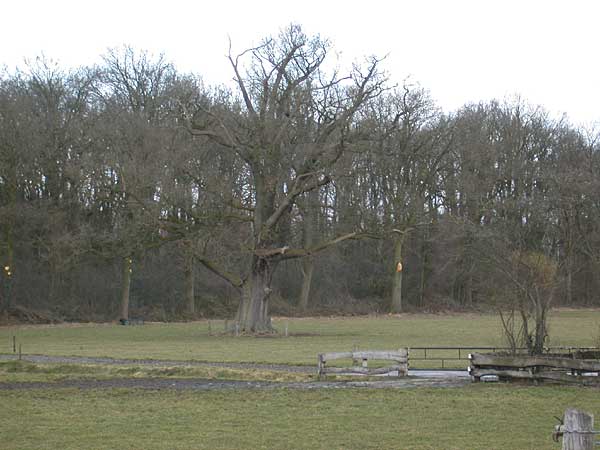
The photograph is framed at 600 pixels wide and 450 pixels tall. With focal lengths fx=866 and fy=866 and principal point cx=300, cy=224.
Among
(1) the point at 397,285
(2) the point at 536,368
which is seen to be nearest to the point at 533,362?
(2) the point at 536,368

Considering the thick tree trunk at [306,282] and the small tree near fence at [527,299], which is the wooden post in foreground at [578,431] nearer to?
the small tree near fence at [527,299]

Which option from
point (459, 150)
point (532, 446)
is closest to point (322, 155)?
point (459, 150)

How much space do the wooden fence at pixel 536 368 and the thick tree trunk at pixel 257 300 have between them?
84.3 feet

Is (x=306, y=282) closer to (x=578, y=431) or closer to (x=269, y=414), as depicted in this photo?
(x=269, y=414)

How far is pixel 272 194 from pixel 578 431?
132 feet

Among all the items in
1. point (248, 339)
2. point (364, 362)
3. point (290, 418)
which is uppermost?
point (364, 362)

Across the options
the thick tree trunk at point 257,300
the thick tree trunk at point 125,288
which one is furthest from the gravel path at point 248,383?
the thick tree trunk at point 125,288

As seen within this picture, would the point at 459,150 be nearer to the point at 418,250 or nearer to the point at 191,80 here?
the point at 418,250

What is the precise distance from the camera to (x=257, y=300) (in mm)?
47188

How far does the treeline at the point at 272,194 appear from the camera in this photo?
1805 inches

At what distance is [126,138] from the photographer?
51.2m

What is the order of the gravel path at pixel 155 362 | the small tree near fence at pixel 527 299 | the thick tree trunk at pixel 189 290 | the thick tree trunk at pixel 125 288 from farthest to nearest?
1. the thick tree trunk at pixel 189 290
2. the thick tree trunk at pixel 125 288
3. the gravel path at pixel 155 362
4. the small tree near fence at pixel 527 299

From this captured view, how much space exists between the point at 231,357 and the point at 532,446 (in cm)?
1723

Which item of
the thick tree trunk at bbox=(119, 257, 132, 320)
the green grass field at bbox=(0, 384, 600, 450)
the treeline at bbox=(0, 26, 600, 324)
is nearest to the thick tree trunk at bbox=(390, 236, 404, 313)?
the treeline at bbox=(0, 26, 600, 324)
